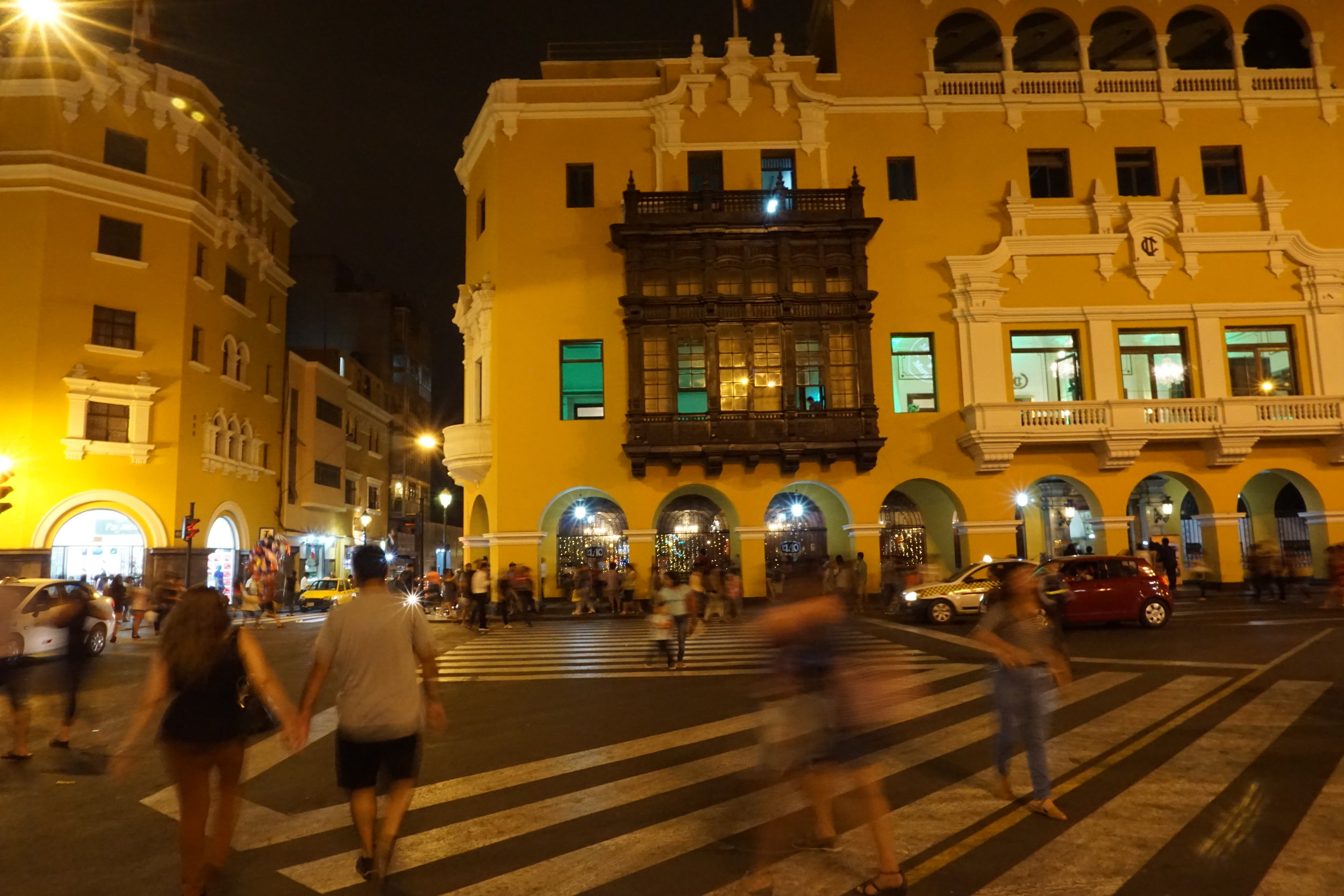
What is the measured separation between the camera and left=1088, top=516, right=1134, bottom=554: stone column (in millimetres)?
25625

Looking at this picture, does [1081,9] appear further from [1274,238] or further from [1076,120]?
[1274,238]

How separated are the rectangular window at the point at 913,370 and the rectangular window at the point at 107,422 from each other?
82.9 ft

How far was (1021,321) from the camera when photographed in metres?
26.7

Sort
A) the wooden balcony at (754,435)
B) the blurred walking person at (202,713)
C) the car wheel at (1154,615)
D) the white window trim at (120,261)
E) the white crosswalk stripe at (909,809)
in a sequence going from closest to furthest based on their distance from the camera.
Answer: the blurred walking person at (202,713) < the white crosswalk stripe at (909,809) < the car wheel at (1154,615) < the wooden balcony at (754,435) < the white window trim at (120,261)

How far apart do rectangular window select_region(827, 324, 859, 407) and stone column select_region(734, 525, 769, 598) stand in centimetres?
444

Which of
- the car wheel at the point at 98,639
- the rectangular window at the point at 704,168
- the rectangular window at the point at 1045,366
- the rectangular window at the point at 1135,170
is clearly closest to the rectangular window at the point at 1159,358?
the rectangular window at the point at 1045,366

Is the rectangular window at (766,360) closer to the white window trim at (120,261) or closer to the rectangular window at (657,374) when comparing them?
the rectangular window at (657,374)

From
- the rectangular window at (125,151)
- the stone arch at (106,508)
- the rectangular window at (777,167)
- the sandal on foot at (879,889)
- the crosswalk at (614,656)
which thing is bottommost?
the crosswalk at (614,656)

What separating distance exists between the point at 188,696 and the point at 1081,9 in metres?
32.2

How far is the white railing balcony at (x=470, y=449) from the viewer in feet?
87.9

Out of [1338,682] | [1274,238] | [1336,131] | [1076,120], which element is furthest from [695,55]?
[1338,682]

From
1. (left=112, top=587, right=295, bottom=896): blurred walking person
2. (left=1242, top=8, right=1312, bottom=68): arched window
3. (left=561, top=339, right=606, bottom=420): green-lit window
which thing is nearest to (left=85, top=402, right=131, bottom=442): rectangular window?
(left=561, top=339, right=606, bottom=420): green-lit window

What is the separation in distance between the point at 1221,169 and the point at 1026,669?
28347 millimetres

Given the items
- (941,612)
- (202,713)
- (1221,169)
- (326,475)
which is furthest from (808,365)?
(326,475)
